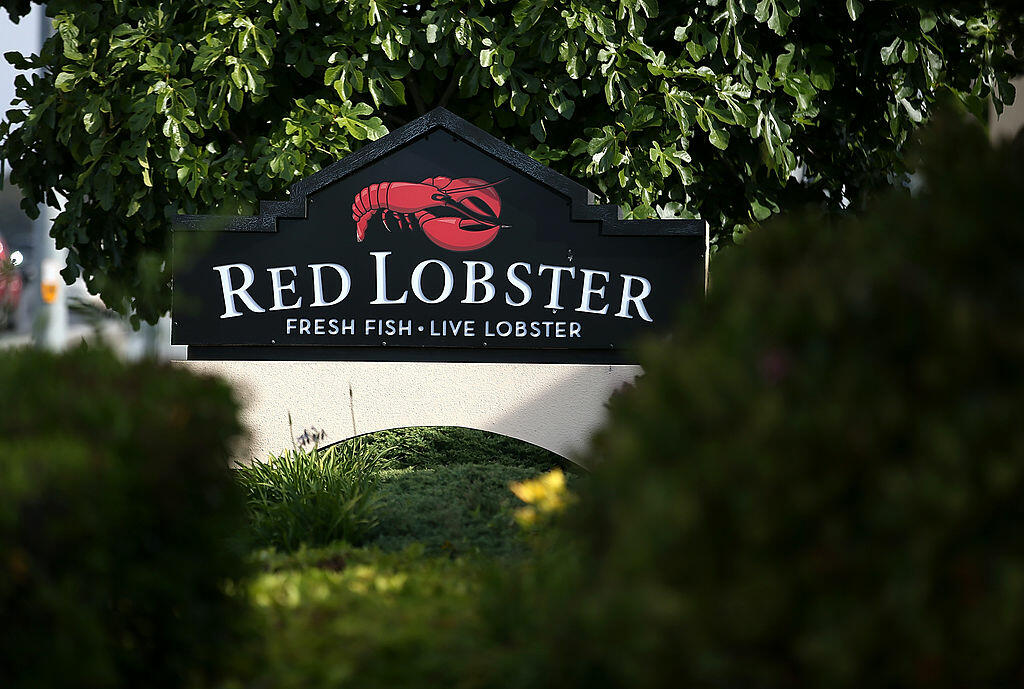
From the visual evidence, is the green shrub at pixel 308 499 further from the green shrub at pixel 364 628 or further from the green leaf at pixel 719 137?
the green leaf at pixel 719 137

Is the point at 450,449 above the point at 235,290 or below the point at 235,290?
below

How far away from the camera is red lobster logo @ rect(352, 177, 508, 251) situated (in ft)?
20.5

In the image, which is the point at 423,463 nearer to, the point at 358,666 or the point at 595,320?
the point at 595,320

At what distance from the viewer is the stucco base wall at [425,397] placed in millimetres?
6176

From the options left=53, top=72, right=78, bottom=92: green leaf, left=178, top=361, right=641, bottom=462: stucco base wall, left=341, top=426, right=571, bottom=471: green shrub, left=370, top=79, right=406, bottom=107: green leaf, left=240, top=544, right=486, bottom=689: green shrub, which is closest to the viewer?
left=240, top=544, right=486, bottom=689: green shrub

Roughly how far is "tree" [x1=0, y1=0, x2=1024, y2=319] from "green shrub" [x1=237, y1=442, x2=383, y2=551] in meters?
1.75

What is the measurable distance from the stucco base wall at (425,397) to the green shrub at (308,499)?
0.91 feet

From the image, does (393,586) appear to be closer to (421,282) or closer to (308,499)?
(308,499)

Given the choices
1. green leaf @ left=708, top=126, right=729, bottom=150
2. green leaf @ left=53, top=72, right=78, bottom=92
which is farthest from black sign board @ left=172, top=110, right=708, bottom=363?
green leaf @ left=53, top=72, right=78, bottom=92

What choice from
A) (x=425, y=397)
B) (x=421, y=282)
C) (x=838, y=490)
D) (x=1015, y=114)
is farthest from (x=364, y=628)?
(x=1015, y=114)

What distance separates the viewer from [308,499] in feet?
16.3

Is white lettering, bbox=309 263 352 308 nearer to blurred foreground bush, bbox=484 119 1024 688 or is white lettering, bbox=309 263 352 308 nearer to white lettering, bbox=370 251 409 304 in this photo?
white lettering, bbox=370 251 409 304

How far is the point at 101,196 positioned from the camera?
7133mm

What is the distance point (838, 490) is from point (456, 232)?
4538 millimetres
